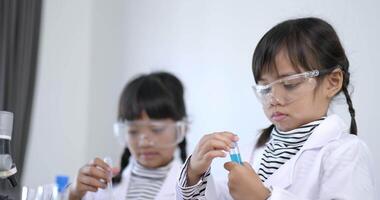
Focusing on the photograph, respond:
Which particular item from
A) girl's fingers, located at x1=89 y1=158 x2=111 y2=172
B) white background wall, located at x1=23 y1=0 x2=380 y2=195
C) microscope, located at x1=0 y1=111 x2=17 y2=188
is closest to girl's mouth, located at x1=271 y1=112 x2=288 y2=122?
white background wall, located at x1=23 y1=0 x2=380 y2=195

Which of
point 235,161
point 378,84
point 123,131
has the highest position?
point 378,84

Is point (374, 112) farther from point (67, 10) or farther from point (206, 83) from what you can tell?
point (67, 10)

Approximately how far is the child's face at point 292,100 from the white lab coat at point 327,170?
1.5 inches

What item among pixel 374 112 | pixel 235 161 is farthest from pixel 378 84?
pixel 235 161

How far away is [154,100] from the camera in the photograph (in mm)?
1304

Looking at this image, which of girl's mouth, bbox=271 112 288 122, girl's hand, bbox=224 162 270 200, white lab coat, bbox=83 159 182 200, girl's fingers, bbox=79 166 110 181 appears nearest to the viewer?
girl's hand, bbox=224 162 270 200

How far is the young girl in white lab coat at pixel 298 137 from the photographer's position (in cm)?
74

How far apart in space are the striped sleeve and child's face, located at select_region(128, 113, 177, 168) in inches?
16.5

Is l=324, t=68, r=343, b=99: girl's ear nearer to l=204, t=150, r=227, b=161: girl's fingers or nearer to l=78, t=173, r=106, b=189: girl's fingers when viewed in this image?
l=204, t=150, r=227, b=161: girl's fingers

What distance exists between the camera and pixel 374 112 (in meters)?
1.06

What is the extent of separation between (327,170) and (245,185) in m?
0.17

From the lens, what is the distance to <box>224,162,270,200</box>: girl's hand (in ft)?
2.35

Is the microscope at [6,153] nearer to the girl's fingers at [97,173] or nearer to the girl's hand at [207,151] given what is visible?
Answer: the girl's fingers at [97,173]

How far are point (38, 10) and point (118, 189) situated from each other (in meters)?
0.87
